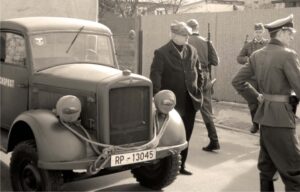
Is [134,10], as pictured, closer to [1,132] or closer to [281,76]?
[1,132]

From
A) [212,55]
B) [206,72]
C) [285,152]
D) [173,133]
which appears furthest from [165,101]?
[212,55]

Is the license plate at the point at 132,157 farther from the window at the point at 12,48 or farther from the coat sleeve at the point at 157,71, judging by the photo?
the window at the point at 12,48

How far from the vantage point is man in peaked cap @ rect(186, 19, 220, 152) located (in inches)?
294

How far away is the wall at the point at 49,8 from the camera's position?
11.0m

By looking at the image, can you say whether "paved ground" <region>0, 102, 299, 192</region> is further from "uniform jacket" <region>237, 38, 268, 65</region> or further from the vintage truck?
"uniform jacket" <region>237, 38, 268, 65</region>

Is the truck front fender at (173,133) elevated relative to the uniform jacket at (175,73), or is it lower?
lower

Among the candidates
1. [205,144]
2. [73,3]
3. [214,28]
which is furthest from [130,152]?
[214,28]

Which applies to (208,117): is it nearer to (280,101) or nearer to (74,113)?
(280,101)

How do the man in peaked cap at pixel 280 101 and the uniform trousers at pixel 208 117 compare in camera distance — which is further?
the uniform trousers at pixel 208 117

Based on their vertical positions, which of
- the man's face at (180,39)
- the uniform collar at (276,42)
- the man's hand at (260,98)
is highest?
the uniform collar at (276,42)

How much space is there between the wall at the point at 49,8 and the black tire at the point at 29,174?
21.4 ft

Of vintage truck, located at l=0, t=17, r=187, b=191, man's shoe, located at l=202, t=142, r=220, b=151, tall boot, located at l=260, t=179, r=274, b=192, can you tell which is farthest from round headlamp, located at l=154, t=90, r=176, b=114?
man's shoe, located at l=202, t=142, r=220, b=151

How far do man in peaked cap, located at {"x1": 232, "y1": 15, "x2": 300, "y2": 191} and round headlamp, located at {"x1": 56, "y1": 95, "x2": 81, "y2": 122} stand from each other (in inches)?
72.4

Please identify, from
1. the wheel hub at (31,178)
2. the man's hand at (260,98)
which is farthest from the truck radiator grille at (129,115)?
the man's hand at (260,98)
